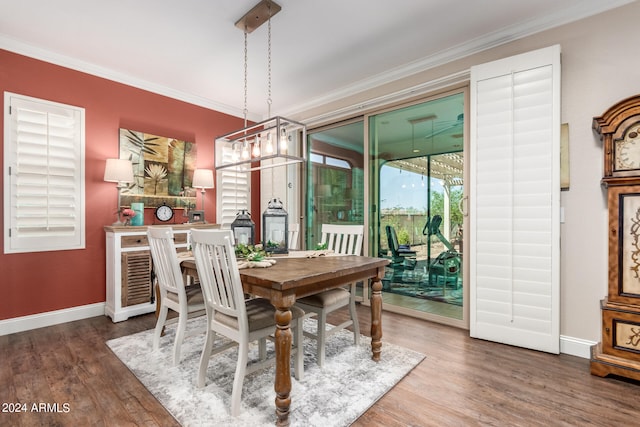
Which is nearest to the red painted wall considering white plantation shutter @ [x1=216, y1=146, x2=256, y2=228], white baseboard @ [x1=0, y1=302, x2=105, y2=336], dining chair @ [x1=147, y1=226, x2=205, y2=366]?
white baseboard @ [x1=0, y1=302, x2=105, y2=336]

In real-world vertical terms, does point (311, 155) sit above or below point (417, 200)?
above

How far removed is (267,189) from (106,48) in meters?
2.63

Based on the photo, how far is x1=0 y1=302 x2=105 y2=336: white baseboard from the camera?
2.94 metres

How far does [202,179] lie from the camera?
4113 mm

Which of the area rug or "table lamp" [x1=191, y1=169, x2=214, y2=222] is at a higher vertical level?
"table lamp" [x1=191, y1=169, x2=214, y2=222]

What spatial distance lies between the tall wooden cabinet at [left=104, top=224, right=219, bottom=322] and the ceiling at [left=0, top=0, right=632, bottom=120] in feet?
5.93

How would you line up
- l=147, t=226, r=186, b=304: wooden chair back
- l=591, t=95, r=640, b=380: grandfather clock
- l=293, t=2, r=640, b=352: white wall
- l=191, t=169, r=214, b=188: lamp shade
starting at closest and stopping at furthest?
1. l=591, t=95, r=640, b=380: grandfather clock
2. l=147, t=226, r=186, b=304: wooden chair back
3. l=293, t=2, r=640, b=352: white wall
4. l=191, t=169, r=214, b=188: lamp shade

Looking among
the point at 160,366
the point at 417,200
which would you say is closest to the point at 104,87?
the point at 160,366

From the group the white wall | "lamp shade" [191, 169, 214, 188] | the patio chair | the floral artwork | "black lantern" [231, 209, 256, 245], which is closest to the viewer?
the white wall

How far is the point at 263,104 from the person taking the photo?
4695mm

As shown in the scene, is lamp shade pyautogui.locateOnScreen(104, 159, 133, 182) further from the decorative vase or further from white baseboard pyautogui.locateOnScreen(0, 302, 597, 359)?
white baseboard pyautogui.locateOnScreen(0, 302, 597, 359)

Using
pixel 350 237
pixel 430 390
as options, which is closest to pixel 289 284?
pixel 430 390

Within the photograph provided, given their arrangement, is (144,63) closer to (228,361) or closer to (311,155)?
(311,155)

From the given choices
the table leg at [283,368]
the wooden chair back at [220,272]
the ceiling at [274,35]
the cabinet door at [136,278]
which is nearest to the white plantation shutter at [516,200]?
the ceiling at [274,35]
